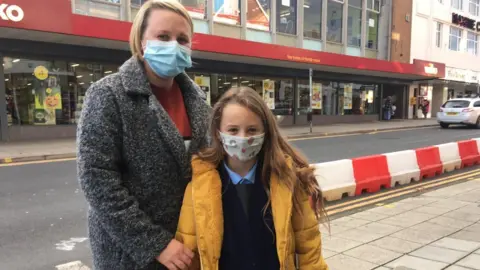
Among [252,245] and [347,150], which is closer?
[252,245]

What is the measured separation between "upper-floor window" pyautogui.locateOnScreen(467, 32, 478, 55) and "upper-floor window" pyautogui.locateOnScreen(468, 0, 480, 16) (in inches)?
82.0

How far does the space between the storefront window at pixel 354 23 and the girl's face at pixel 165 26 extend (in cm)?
2758

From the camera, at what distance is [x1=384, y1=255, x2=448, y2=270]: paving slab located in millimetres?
3621

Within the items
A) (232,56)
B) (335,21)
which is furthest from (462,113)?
(232,56)

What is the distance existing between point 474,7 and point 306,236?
45660mm

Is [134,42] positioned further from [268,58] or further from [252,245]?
[268,58]

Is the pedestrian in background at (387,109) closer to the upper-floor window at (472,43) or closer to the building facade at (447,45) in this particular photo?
the building facade at (447,45)

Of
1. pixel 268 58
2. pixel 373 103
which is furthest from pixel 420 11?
pixel 268 58

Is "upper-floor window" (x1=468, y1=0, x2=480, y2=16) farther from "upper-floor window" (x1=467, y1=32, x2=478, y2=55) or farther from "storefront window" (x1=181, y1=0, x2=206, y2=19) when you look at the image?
"storefront window" (x1=181, y1=0, x2=206, y2=19)

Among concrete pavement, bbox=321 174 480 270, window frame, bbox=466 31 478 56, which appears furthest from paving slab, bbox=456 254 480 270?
window frame, bbox=466 31 478 56

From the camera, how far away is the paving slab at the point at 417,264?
3621 mm

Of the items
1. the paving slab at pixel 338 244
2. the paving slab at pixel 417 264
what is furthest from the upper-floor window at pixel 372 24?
the paving slab at pixel 417 264

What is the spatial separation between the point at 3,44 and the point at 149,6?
47.1 ft

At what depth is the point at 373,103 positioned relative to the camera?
2966cm
